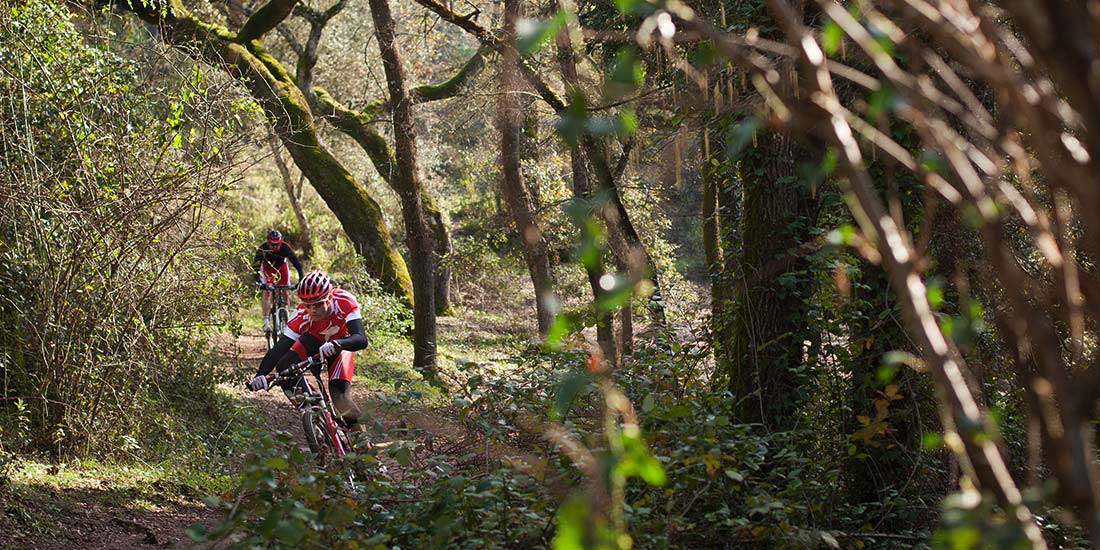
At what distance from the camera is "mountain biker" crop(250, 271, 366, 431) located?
7.95m

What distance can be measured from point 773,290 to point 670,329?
2.54 ft

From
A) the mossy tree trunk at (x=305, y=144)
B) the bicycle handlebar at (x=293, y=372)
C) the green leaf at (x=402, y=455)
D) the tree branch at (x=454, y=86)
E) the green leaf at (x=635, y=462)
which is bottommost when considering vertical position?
the green leaf at (x=402, y=455)

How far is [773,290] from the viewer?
672cm

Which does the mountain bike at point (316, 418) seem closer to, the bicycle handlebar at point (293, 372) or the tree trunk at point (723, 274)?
the bicycle handlebar at point (293, 372)

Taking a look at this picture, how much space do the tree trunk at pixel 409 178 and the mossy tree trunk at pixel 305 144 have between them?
2265mm

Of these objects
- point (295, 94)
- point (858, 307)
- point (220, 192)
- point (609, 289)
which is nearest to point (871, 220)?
point (609, 289)

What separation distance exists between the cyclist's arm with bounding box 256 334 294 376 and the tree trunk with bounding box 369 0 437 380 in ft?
23.9

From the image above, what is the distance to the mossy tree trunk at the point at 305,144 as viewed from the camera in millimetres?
17016

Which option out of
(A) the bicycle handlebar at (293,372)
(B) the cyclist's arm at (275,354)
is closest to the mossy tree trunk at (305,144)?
(B) the cyclist's arm at (275,354)

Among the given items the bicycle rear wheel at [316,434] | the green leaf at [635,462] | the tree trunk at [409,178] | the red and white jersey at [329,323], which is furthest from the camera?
the tree trunk at [409,178]

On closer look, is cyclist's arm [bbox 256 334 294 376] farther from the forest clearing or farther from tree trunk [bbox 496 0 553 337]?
tree trunk [bbox 496 0 553 337]

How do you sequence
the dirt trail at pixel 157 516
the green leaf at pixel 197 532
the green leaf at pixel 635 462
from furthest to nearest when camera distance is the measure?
the dirt trail at pixel 157 516, the green leaf at pixel 197 532, the green leaf at pixel 635 462

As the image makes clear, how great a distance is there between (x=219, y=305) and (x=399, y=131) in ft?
19.8

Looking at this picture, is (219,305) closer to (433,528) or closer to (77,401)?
(77,401)
